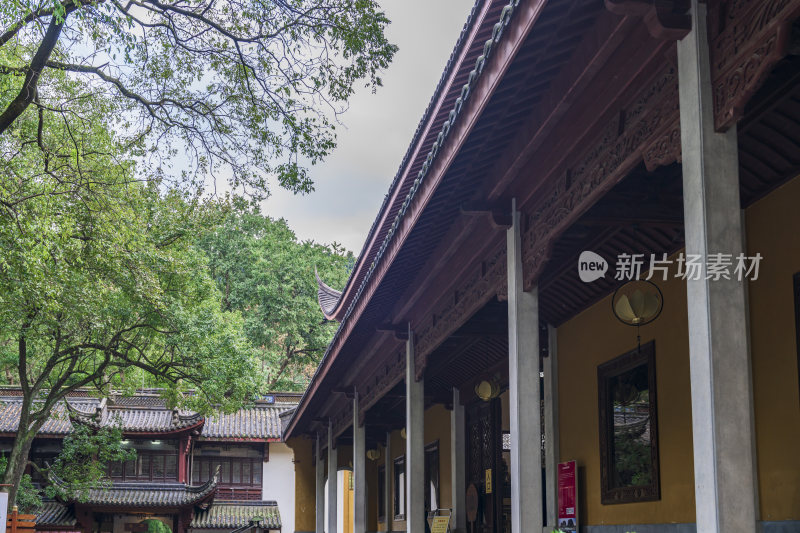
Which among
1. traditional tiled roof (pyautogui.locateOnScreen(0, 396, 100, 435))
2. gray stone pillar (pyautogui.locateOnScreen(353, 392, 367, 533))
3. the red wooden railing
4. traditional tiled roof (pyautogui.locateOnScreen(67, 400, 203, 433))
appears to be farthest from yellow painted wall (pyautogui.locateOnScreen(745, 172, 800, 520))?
traditional tiled roof (pyautogui.locateOnScreen(0, 396, 100, 435))

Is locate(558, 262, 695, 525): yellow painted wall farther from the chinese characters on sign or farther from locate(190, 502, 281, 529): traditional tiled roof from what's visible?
locate(190, 502, 281, 529): traditional tiled roof

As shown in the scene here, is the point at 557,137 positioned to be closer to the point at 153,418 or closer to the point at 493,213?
the point at 493,213

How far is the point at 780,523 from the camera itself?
6145mm

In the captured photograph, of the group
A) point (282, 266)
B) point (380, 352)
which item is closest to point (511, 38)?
point (380, 352)

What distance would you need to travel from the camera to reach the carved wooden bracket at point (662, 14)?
4.09m

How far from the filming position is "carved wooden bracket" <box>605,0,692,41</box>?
409 cm

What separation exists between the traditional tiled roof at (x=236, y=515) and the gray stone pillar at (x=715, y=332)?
1053 inches

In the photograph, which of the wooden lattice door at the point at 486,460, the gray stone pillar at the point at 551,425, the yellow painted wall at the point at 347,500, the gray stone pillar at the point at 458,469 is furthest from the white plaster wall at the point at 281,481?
the gray stone pillar at the point at 551,425

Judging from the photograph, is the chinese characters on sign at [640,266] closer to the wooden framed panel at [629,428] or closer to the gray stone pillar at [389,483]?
the wooden framed panel at [629,428]

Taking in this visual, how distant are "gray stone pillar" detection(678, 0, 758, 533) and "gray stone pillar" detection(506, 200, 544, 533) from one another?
2.56m

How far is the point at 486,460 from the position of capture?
1356 centimetres

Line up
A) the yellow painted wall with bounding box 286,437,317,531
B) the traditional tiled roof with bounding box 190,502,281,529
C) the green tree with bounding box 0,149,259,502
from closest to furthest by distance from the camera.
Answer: the green tree with bounding box 0,149,259,502
the yellow painted wall with bounding box 286,437,317,531
the traditional tiled roof with bounding box 190,502,281,529

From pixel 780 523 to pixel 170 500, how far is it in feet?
80.1

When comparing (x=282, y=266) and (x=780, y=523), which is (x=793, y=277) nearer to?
(x=780, y=523)
